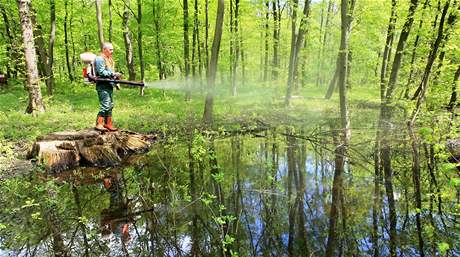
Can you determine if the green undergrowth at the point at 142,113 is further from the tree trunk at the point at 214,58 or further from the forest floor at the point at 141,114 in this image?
the tree trunk at the point at 214,58

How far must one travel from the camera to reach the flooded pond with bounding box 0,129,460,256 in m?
4.36

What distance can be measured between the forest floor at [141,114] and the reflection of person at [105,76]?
2.27m

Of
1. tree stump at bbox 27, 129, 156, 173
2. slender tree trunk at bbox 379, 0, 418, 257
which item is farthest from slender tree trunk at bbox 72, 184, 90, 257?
slender tree trunk at bbox 379, 0, 418, 257

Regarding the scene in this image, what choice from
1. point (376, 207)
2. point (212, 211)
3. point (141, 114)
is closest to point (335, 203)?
point (376, 207)

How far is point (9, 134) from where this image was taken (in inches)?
398

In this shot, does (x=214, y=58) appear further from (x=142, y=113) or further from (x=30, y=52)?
(x=30, y=52)

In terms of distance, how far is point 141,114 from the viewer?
14.4 m

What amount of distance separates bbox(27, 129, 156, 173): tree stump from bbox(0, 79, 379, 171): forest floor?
71 cm

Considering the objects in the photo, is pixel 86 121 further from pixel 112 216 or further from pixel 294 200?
pixel 294 200

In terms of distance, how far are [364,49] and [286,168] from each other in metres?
19.9

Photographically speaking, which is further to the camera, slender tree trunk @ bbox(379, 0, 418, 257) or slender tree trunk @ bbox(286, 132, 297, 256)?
slender tree trunk @ bbox(379, 0, 418, 257)

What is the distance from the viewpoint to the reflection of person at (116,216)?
477 cm

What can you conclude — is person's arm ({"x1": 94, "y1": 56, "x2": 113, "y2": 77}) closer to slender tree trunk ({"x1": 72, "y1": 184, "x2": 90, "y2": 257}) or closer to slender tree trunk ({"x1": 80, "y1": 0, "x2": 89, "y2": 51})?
slender tree trunk ({"x1": 72, "y1": 184, "x2": 90, "y2": 257})

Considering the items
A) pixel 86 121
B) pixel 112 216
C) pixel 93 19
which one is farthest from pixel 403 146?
pixel 93 19
